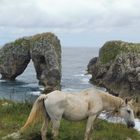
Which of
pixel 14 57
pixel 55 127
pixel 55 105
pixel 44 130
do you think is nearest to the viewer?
pixel 55 105

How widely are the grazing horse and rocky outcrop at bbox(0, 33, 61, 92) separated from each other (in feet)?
258

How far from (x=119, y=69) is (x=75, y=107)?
246 feet

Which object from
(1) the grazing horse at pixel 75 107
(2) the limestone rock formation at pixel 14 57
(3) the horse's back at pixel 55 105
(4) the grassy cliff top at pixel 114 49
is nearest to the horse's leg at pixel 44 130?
(1) the grazing horse at pixel 75 107

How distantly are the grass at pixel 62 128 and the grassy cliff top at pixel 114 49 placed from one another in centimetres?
7303

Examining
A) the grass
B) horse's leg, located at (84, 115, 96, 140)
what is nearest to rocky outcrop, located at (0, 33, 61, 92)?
the grass

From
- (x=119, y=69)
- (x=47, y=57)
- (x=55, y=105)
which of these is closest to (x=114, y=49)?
(x=119, y=69)

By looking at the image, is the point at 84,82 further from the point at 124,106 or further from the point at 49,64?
the point at 124,106

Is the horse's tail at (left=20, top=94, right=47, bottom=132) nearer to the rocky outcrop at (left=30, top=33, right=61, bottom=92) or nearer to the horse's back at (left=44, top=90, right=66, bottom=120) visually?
the horse's back at (left=44, top=90, right=66, bottom=120)

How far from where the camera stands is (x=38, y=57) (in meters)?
102

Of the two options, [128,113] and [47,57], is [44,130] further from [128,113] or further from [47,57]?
[47,57]

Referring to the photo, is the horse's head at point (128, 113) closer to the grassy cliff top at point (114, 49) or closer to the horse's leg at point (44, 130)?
the horse's leg at point (44, 130)

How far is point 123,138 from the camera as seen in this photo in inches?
694

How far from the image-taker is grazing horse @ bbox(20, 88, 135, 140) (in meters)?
14.6

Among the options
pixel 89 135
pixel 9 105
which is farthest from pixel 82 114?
pixel 9 105
